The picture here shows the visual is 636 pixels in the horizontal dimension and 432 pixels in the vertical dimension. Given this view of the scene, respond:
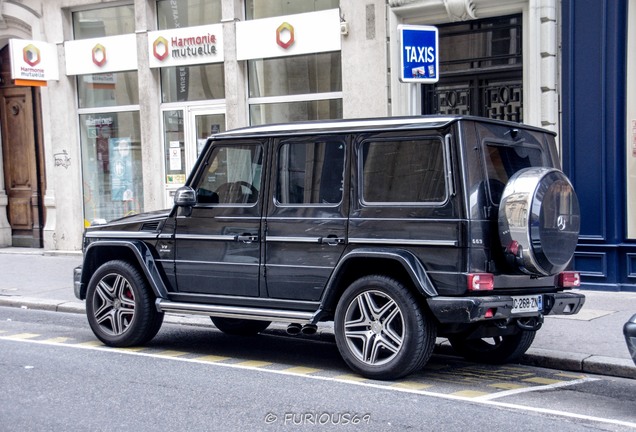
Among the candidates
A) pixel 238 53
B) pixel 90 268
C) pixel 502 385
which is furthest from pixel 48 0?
pixel 502 385

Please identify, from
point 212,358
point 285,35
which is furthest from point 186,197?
point 285,35

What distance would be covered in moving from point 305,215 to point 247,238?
615 mm

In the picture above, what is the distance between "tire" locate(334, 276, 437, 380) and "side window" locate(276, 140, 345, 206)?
0.88 m

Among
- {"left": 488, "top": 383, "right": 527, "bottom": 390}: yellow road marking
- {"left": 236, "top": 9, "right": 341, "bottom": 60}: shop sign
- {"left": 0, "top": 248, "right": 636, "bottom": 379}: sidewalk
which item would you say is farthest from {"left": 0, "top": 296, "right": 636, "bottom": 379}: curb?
{"left": 236, "top": 9, "right": 341, "bottom": 60}: shop sign

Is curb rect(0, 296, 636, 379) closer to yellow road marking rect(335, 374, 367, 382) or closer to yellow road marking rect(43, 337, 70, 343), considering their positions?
yellow road marking rect(335, 374, 367, 382)

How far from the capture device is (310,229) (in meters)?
7.62

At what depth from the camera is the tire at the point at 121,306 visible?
8.63 m

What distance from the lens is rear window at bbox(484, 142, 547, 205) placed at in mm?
7083

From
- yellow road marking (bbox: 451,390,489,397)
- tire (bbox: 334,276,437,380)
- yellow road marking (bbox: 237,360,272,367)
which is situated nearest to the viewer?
yellow road marking (bbox: 451,390,489,397)

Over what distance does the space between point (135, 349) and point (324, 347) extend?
6.17 ft

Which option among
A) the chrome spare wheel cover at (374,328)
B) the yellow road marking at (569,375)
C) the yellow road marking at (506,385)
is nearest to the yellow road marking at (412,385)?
the chrome spare wheel cover at (374,328)

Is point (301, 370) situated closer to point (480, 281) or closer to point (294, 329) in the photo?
point (294, 329)

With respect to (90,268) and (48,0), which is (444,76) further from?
Result: (48,0)

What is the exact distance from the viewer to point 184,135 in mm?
16344
